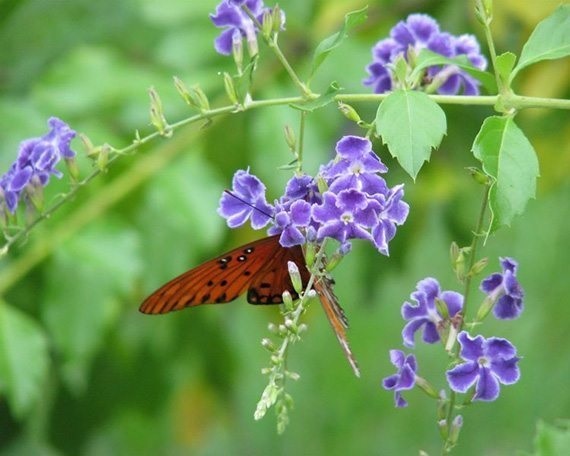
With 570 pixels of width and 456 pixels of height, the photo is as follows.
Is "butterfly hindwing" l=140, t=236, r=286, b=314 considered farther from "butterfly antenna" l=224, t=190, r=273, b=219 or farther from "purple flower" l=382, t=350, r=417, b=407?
"purple flower" l=382, t=350, r=417, b=407

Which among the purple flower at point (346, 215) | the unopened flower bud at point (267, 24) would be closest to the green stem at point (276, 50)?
the unopened flower bud at point (267, 24)

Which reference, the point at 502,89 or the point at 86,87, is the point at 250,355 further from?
the point at 502,89

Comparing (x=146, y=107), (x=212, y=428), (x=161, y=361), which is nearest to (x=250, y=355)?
(x=212, y=428)

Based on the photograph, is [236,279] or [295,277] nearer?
[295,277]

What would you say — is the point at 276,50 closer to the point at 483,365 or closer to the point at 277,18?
the point at 277,18

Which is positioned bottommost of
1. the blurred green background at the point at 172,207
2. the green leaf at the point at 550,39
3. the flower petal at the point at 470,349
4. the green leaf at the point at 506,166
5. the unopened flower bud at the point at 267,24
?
the blurred green background at the point at 172,207

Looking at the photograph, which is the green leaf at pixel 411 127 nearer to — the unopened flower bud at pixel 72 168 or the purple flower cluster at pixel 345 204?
the purple flower cluster at pixel 345 204

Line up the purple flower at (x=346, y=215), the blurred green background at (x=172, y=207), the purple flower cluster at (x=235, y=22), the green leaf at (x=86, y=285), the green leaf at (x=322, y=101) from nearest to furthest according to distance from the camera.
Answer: the purple flower at (x=346, y=215) → the green leaf at (x=322, y=101) → the purple flower cluster at (x=235, y=22) → the green leaf at (x=86, y=285) → the blurred green background at (x=172, y=207)

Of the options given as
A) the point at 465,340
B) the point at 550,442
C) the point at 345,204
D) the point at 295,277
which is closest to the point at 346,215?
the point at 345,204
